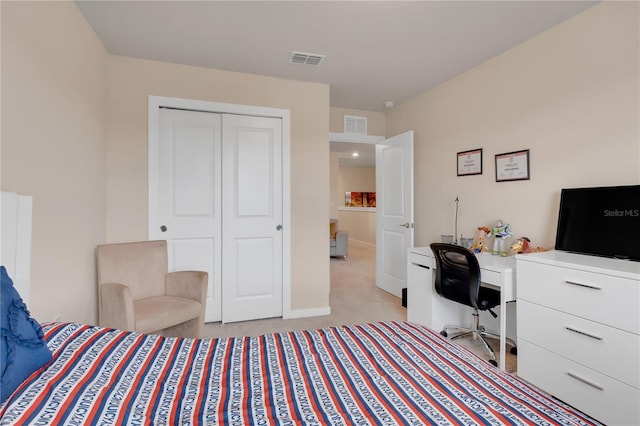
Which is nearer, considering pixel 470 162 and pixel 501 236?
pixel 501 236

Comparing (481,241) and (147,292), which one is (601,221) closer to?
(481,241)

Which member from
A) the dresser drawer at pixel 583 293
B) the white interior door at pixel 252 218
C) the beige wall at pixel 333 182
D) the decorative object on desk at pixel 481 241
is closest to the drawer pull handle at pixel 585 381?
the dresser drawer at pixel 583 293

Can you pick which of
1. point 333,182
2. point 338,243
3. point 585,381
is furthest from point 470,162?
point 333,182

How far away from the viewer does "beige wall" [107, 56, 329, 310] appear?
8.91 ft

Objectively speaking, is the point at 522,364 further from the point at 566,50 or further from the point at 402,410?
the point at 566,50

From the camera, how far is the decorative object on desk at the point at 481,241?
2.74 metres

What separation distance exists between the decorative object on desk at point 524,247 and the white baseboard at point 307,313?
1.89 meters

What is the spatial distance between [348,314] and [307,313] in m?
0.44

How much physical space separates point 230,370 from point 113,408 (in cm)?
38

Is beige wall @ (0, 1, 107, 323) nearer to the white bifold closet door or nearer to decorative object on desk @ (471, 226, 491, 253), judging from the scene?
the white bifold closet door

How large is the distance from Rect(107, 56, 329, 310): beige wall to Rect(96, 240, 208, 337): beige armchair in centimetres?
41

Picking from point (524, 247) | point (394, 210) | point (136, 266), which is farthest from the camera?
point (394, 210)

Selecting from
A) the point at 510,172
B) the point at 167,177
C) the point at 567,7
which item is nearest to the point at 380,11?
the point at 567,7

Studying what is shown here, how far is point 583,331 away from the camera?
5.45 ft
